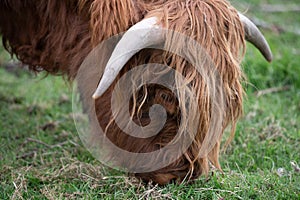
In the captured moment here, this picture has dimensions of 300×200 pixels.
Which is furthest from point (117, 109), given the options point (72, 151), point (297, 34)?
point (297, 34)

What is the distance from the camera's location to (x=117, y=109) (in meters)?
3.34

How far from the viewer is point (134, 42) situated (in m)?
3.07

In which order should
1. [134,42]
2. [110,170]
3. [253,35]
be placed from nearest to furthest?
1. [134,42]
2. [253,35]
3. [110,170]

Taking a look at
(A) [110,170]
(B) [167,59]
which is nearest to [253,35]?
(B) [167,59]

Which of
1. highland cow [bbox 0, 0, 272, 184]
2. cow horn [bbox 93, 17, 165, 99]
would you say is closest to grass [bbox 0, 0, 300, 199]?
highland cow [bbox 0, 0, 272, 184]

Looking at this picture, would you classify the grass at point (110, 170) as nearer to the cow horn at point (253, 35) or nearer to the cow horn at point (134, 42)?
the cow horn at point (253, 35)

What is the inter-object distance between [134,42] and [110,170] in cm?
102

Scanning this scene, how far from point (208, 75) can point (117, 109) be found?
1.79 feet

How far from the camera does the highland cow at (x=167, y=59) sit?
3.13m

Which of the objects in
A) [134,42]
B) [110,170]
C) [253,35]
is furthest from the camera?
[110,170]

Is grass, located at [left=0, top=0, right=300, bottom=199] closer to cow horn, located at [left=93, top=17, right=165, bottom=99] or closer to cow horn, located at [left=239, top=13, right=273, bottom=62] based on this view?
cow horn, located at [left=239, top=13, right=273, bottom=62]

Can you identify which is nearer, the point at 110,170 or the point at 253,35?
the point at 253,35

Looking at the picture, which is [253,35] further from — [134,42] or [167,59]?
[134,42]

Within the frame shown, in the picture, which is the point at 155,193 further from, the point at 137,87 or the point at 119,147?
the point at 137,87
